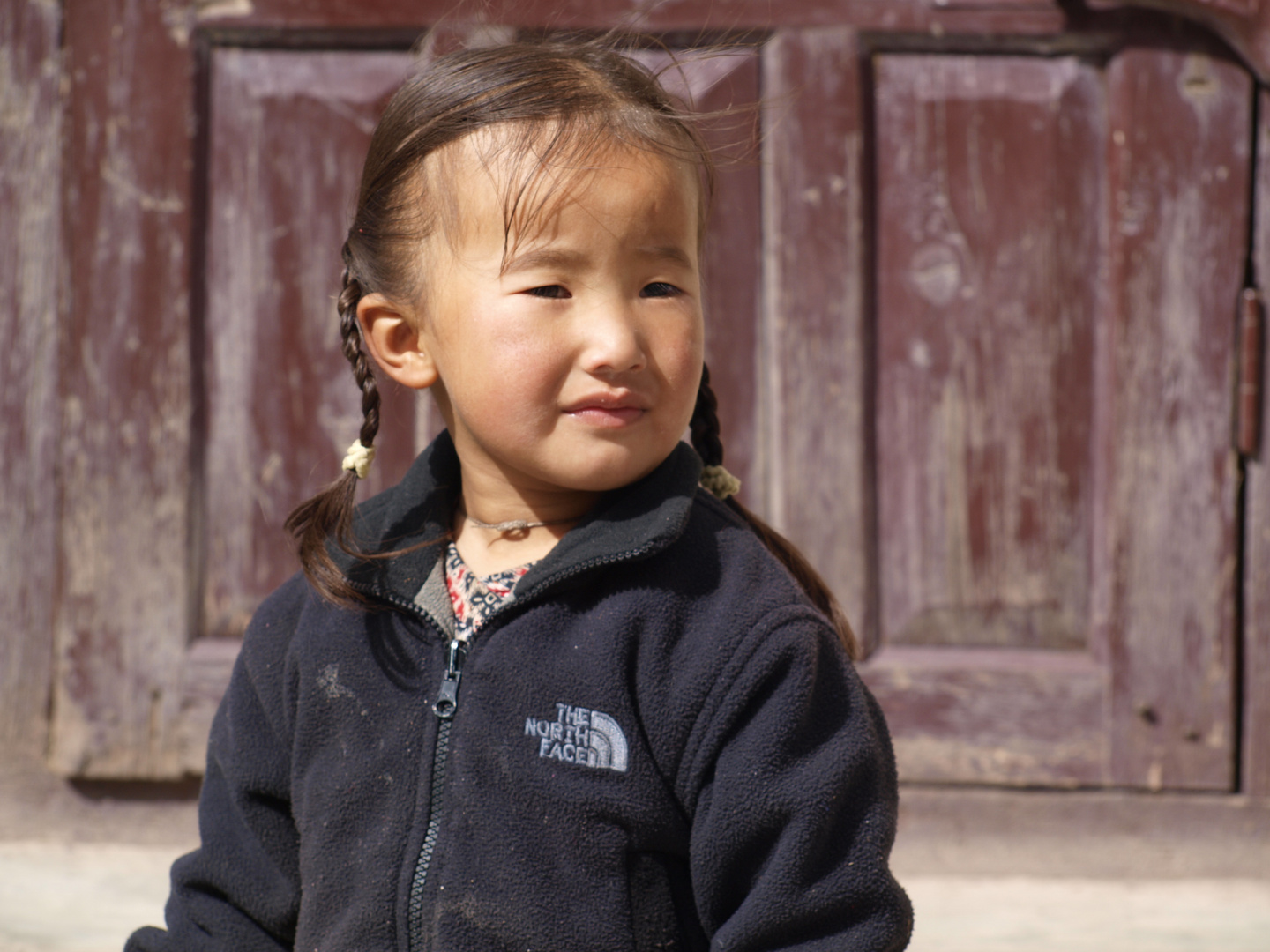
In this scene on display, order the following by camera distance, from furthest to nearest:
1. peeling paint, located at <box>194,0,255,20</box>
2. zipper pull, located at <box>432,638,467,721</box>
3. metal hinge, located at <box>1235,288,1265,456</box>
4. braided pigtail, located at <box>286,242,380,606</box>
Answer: peeling paint, located at <box>194,0,255,20</box> < metal hinge, located at <box>1235,288,1265,456</box> < braided pigtail, located at <box>286,242,380,606</box> < zipper pull, located at <box>432,638,467,721</box>

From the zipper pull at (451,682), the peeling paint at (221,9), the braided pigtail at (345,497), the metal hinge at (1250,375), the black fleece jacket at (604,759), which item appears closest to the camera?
the black fleece jacket at (604,759)

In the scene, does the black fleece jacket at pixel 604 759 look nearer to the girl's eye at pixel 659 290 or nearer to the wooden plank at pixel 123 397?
the girl's eye at pixel 659 290

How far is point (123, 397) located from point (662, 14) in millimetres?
1234

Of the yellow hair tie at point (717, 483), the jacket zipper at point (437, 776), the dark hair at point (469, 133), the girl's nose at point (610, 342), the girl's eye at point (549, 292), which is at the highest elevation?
the dark hair at point (469, 133)

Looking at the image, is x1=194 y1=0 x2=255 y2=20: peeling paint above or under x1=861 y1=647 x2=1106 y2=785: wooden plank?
above

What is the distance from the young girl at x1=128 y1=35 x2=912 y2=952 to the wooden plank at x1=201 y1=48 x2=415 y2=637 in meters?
1.05

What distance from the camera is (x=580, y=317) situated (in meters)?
1.14

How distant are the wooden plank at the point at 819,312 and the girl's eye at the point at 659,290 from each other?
1106mm

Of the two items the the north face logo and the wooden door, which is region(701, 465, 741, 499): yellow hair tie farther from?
the wooden door

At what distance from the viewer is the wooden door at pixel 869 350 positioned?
7.24ft

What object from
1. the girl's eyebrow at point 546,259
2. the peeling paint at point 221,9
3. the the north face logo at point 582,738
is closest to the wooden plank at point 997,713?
the the north face logo at point 582,738

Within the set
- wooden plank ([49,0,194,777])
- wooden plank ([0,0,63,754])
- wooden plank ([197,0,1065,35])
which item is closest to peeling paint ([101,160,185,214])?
wooden plank ([49,0,194,777])

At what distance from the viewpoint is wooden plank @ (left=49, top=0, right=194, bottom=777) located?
7.50 ft

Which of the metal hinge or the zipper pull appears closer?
the zipper pull
